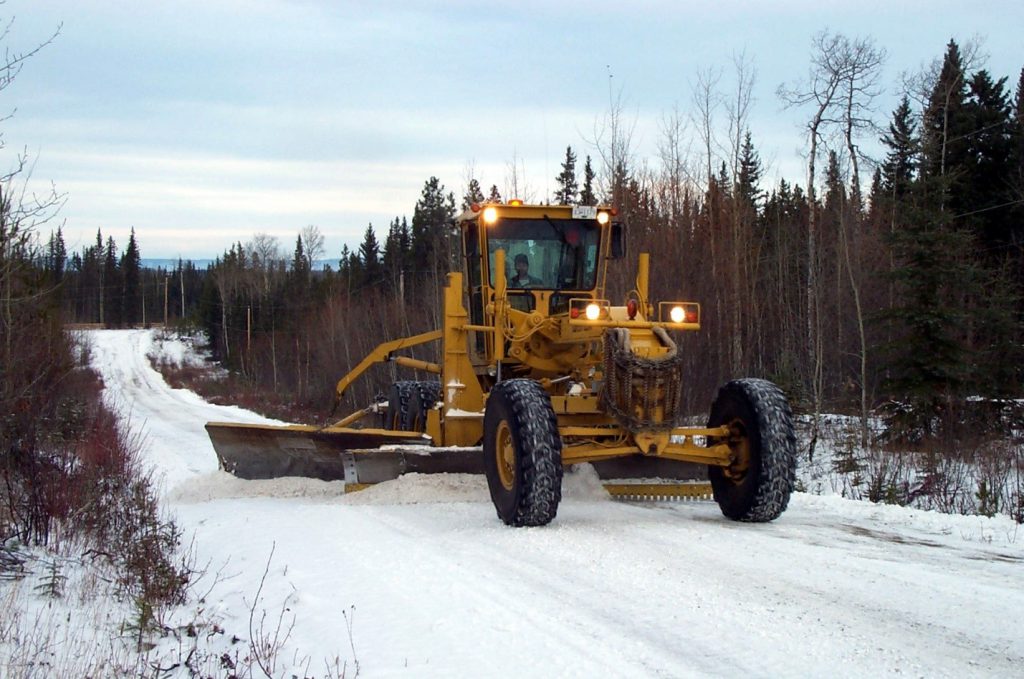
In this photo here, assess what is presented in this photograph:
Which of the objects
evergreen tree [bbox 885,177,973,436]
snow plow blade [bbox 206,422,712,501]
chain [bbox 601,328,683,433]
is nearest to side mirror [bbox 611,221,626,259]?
snow plow blade [bbox 206,422,712,501]

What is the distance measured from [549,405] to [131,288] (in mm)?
122309

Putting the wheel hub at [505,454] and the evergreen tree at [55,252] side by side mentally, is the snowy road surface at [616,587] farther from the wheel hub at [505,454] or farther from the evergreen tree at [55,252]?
the evergreen tree at [55,252]

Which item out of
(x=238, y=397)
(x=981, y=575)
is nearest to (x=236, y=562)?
(x=981, y=575)

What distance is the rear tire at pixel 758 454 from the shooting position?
836cm

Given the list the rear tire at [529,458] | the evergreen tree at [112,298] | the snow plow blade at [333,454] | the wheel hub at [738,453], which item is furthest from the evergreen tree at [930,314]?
the evergreen tree at [112,298]

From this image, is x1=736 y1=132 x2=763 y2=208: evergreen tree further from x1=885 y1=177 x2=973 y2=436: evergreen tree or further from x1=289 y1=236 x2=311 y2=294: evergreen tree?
x1=289 y1=236 x2=311 y2=294: evergreen tree

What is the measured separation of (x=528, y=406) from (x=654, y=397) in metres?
1.08

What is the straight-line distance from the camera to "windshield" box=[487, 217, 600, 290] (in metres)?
10.7

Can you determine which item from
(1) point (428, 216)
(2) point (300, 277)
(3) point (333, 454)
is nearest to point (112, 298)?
(2) point (300, 277)

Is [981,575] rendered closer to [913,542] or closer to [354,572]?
[913,542]

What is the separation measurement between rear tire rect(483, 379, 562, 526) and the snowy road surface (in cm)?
20

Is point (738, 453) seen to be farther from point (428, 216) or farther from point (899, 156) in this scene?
point (428, 216)

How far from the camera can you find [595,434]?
8.37 m

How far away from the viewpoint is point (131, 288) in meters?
120
